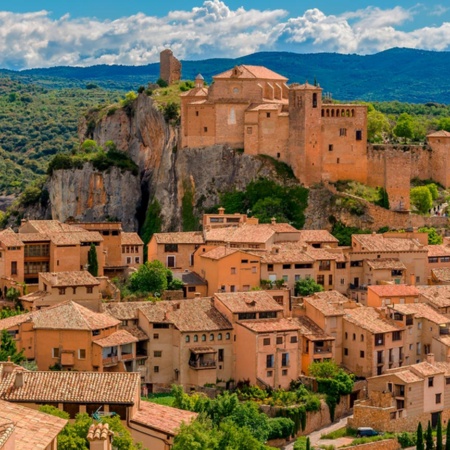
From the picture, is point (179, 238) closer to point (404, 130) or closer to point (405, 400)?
point (405, 400)

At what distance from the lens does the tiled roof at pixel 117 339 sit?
174 feet

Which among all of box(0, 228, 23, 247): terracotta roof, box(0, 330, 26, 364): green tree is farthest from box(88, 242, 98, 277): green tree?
box(0, 330, 26, 364): green tree

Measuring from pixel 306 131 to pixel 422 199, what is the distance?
339 inches

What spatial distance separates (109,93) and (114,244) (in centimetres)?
12262

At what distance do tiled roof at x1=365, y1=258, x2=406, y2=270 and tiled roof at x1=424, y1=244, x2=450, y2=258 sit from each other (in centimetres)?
279

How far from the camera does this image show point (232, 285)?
63594mm

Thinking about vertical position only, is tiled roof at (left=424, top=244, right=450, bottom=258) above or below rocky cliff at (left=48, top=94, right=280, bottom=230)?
below

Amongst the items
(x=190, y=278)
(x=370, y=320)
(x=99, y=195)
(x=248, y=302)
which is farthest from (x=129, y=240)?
(x=99, y=195)

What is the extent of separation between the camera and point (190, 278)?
65.4 metres

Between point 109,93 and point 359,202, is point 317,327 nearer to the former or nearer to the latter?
point 359,202

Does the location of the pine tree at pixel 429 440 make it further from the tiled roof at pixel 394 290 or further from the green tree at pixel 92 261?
the green tree at pixel 92 261

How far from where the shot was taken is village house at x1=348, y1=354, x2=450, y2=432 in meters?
53.4

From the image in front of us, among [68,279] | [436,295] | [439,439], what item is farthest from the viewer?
[436,295]

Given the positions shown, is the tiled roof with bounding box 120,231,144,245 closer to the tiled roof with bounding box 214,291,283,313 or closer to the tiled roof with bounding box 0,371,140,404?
the tiled roof with bounding box 214,291,283,313
